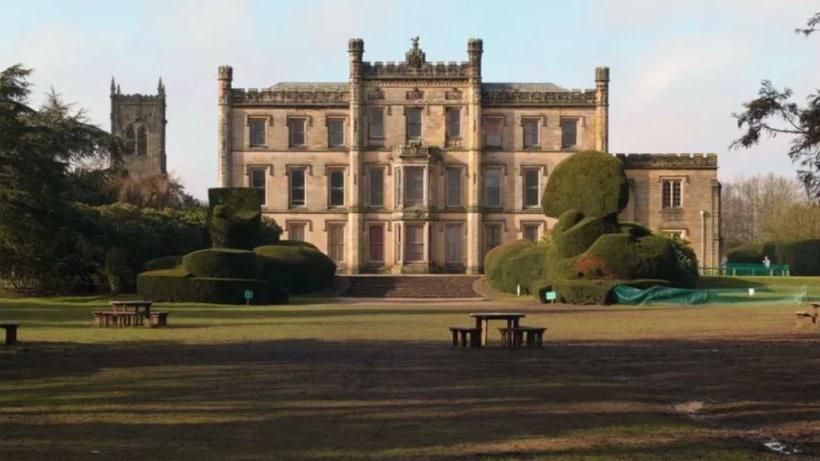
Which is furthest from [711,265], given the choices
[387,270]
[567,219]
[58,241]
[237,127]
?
[58,241]

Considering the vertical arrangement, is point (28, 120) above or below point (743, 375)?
above

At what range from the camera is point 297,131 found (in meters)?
73.9

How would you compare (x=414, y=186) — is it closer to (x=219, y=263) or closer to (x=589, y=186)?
(x=589, y=186)

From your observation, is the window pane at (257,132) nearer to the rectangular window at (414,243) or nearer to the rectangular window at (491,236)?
the rectangular window at (414,243)

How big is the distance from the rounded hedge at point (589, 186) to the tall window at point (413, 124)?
21.1 metres

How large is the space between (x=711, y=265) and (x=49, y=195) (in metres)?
45.3

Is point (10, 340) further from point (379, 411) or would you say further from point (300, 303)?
point (300, 303)

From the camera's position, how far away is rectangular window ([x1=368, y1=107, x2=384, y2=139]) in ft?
237

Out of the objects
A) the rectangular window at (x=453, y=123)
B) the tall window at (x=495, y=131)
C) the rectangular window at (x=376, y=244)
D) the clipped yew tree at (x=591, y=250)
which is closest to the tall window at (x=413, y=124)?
the rectangular window at (x=453, y=123)

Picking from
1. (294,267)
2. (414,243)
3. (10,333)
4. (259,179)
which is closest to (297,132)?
(259,179)

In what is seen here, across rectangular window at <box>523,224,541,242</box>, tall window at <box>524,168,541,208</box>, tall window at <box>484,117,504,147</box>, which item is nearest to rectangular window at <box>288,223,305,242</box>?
tall window at <box>484,117,504,147</box>

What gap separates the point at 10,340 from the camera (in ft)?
72.9

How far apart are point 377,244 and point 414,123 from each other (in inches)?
332

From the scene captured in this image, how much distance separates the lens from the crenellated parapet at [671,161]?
73875 millimetres
